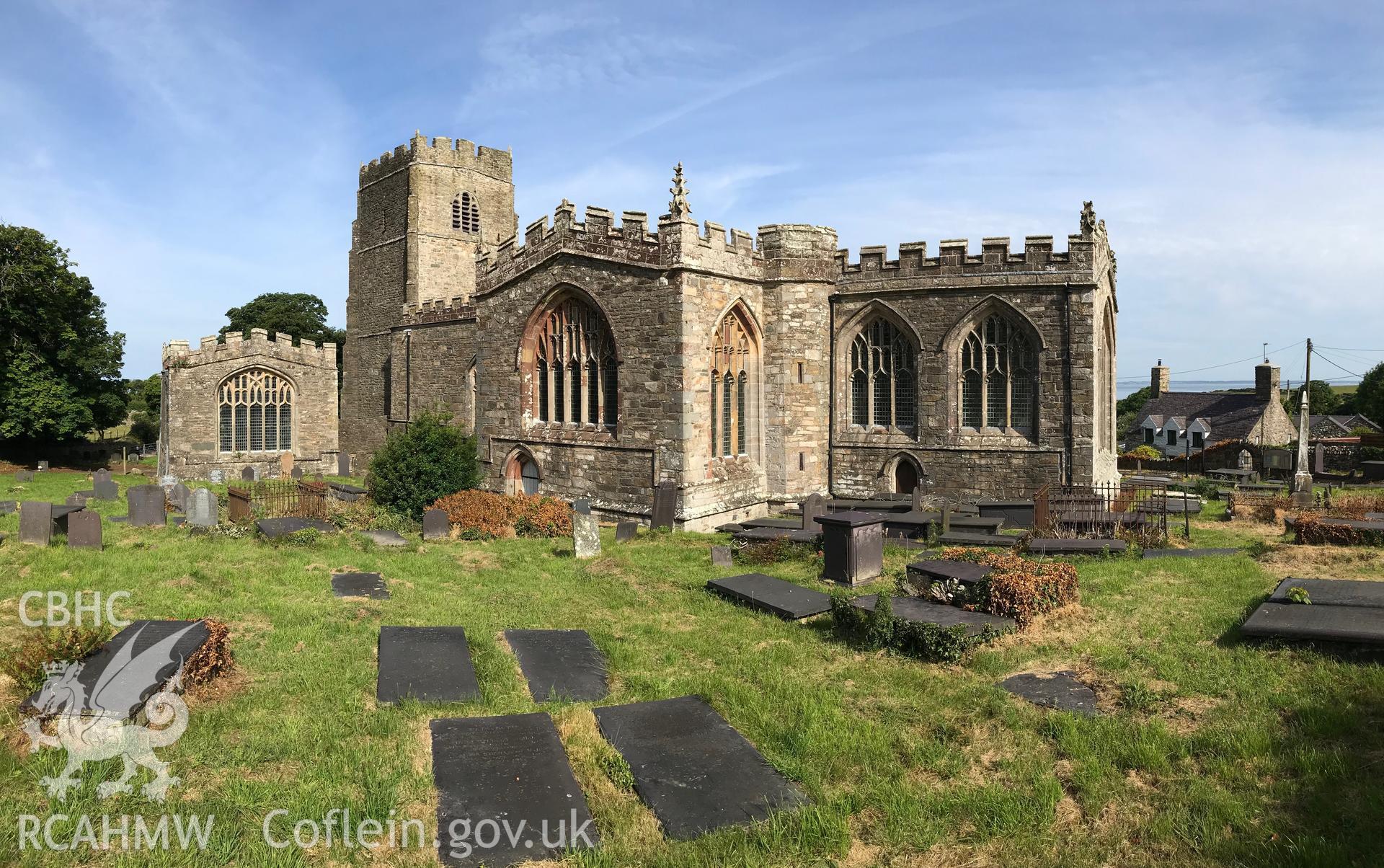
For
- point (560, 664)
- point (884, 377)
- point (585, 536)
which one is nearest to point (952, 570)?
point (560, 664)

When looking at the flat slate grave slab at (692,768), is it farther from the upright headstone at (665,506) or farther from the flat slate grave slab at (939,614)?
the upright headstone at (665,506)

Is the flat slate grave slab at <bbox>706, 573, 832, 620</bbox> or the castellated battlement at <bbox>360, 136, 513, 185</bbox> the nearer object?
the flat slate grave slab at <bbox>706, 573, 832, 620</bbox>

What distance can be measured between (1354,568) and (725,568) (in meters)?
Answer: 9.66

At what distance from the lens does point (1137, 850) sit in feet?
15.5

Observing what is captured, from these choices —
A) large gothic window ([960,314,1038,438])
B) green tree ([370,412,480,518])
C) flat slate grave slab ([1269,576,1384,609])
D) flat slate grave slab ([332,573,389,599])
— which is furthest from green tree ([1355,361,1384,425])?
flat slate grave slab ([332,573,389,599])

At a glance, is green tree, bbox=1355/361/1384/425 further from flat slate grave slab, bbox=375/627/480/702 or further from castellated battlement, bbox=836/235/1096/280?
flat slate grave slab, bbox=375/627/480/702

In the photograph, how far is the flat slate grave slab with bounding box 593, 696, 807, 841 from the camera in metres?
5.20

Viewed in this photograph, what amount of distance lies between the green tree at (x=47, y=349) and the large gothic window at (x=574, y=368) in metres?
27.8

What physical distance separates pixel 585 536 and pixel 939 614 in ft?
24.4

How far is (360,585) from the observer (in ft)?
36.7

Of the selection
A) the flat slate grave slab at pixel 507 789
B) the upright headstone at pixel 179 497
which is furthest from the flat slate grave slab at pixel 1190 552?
the upright headstone at pixel 179 497

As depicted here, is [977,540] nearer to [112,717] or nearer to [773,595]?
[773,595]

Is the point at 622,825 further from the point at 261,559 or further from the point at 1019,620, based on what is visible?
the point at 261,559

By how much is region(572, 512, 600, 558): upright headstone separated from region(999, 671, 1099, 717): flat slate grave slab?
28.4 feet
